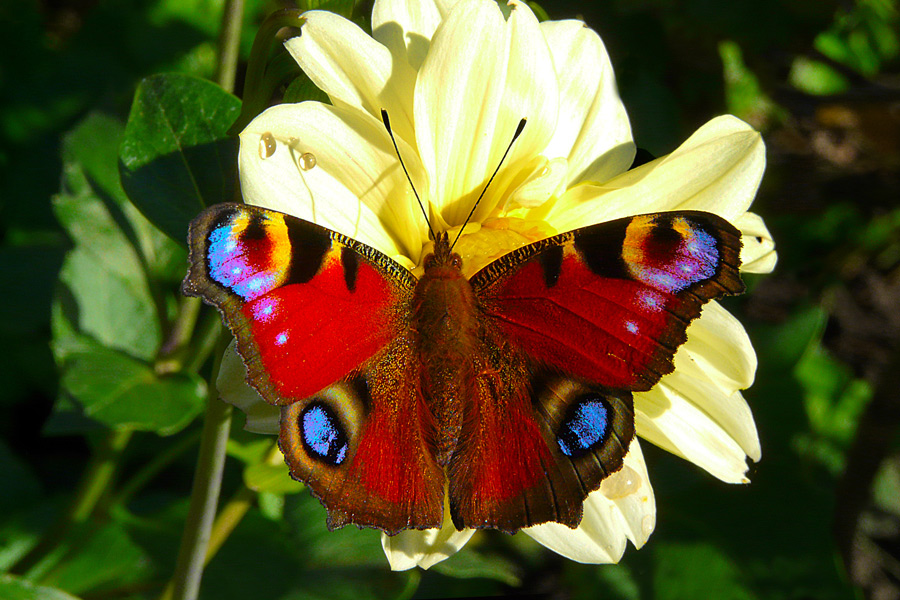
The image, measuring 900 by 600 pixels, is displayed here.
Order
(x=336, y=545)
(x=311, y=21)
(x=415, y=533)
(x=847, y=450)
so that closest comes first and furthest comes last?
(x=311, y=21) < (x=415, y=533) < (x=336, y=545) < (x=847, y=450)

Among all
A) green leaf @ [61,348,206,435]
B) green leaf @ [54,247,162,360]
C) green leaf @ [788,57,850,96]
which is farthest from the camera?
green leaf @ [788,57,850,96]

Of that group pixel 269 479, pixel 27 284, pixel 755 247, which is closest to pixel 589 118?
pixel 755 247

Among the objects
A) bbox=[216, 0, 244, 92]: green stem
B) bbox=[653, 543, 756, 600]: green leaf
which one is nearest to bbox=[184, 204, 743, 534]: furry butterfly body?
bbox=[216, 0, 244, 92]: green stem

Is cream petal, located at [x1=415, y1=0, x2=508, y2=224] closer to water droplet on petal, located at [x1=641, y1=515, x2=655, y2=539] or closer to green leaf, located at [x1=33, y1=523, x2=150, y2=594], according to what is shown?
water droplet on petal, located at [x1=641, y1=515, x2=655, y2=539]

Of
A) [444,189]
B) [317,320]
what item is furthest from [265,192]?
[444,189]

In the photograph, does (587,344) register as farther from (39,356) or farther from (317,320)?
(39,356)

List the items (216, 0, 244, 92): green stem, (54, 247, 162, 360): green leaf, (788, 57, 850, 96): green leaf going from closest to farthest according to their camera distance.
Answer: (216, 0, 244, 92): green stem → (54, 247, 162, 360): green leaf → (788, 57, 850, 96): green leaf

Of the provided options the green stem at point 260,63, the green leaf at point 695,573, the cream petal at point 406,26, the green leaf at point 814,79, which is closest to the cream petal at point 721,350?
the cream petal at point 406,26
